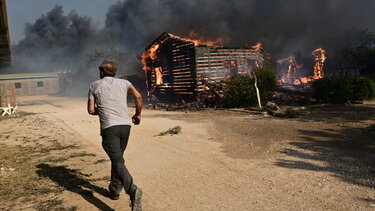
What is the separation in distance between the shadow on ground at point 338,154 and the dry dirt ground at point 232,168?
0.05ft

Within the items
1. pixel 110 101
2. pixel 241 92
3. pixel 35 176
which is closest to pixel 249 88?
Result: pixel 241 92

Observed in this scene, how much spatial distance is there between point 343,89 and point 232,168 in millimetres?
12217

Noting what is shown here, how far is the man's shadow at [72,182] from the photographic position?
4.15 m

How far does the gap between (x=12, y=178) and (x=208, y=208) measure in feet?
12.9

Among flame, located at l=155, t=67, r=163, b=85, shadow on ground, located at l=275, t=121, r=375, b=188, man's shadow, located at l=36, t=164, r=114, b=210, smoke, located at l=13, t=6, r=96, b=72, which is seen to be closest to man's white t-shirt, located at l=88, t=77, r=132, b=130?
man's shadow, located at l=36, t=164, r=114, b=210

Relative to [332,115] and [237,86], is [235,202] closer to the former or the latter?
[332,115]

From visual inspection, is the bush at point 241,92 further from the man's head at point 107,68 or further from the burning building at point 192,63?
the man's head at point 107,68

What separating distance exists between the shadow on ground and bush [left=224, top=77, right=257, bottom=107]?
6826 mm

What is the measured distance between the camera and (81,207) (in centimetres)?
388

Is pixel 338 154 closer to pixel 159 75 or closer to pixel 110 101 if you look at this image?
pixel 110 101

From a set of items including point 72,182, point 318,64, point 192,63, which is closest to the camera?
point 72,182

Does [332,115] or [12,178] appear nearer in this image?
[12,178]

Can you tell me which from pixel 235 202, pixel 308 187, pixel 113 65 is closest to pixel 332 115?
pixel 308 187

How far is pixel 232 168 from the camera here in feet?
17.4
